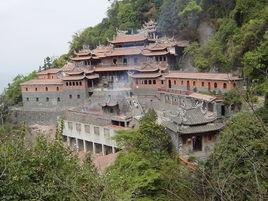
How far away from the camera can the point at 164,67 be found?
38.0 meters

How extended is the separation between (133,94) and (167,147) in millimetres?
15093

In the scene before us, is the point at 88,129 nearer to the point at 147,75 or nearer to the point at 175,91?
the point at 147,75

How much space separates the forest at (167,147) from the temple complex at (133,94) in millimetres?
1662

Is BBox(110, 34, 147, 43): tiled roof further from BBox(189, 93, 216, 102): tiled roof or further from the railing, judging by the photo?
BBox(189, 93, 216, 102): tiled roof

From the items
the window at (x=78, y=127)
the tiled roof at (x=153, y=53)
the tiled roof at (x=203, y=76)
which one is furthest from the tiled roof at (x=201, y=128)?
the tiled roof at (x=153, y=53)

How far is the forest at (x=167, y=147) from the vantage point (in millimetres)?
7867

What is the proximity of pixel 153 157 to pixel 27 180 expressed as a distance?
427 inches

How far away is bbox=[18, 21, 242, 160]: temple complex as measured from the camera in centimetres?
2478

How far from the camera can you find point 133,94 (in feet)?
125

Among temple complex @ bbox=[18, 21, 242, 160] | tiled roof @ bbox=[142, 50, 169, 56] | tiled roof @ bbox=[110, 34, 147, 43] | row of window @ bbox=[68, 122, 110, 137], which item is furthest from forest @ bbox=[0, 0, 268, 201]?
row of window @ bbox=[68, 122, 110, 137]

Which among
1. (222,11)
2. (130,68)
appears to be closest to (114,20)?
(130,68)

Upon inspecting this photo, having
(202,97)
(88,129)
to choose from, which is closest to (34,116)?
(88,129)

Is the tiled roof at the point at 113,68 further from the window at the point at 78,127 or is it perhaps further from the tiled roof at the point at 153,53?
the window at the point at 78,127

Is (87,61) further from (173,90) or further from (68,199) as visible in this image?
(68,199)
